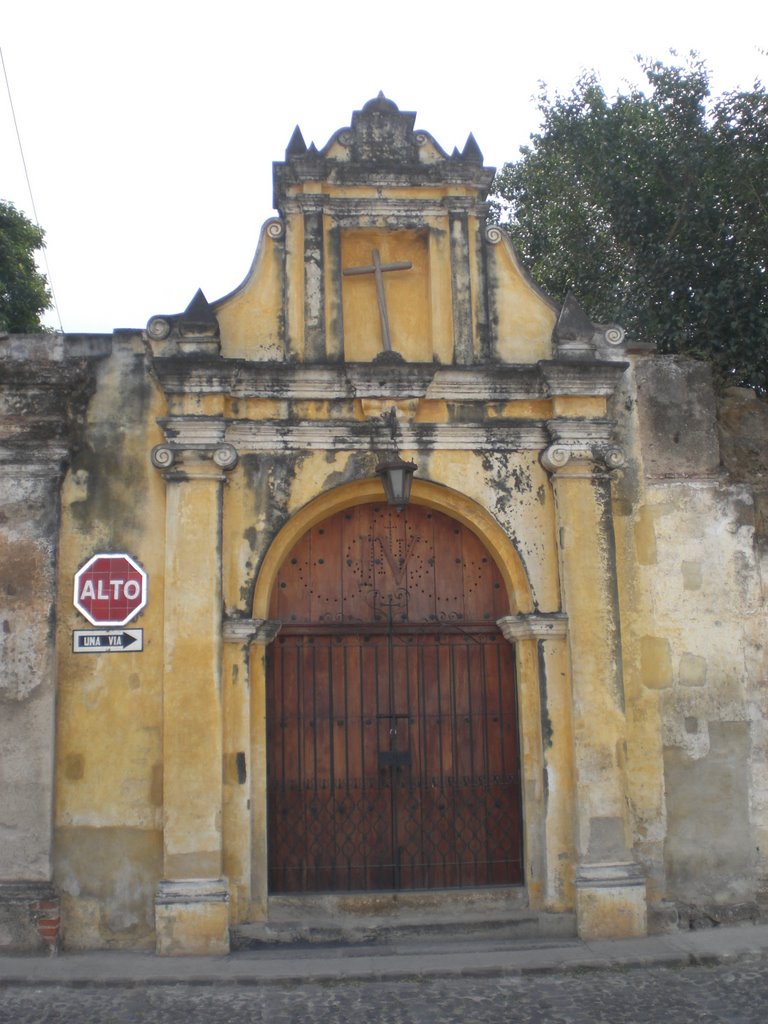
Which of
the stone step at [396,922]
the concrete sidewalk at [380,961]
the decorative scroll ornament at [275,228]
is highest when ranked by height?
the decorative scroll ornament at [275,228]

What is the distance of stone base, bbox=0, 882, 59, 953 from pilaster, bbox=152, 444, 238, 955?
684mm

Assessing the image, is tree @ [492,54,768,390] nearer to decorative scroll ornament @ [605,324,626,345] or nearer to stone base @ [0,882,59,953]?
decorative scroll ornament @ [605,324,626,345]

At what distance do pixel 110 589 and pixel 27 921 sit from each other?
219 cm

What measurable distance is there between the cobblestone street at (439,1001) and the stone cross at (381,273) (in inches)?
171

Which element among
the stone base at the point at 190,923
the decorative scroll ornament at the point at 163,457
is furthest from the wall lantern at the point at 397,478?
the stone base at the point at 190,923

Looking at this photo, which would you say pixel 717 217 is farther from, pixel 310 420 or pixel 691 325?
pixel 310 420

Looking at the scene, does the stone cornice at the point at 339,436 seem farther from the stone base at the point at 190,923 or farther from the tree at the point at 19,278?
the tree at the point at 19,278

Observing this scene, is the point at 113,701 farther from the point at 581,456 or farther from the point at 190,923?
the point at 581,456

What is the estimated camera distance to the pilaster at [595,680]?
7.18 meters

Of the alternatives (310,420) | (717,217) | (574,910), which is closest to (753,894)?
(574,910)

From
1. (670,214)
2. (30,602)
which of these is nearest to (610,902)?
(30,602)

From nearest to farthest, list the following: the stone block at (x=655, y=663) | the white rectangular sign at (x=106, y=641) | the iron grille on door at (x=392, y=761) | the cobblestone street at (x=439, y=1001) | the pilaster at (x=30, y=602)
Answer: the cobblestone street at (x=439, y=1001), the pilaster at (x=30, y=602), the white rectangular sign at (x=106, y=641), the iron grille on door at (x=392, y=761), the stone block at (x=655, y=663)

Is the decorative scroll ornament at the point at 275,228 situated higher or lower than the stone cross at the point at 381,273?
higher

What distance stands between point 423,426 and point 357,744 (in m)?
2.36
